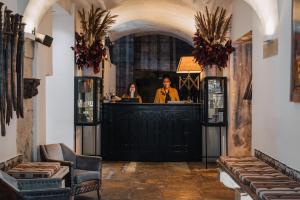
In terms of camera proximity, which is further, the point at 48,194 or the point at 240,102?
the point at 240,102

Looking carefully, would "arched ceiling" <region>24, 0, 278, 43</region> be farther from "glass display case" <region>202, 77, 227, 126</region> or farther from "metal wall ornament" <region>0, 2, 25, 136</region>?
"glass display case" <region>202, 77, 227, 126</region>

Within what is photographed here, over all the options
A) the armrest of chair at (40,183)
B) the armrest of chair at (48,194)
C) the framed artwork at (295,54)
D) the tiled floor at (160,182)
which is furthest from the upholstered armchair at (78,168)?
the framed artwork at (295,54)

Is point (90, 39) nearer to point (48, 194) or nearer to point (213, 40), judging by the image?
point (213, 40)

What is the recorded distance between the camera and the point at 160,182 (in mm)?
9477

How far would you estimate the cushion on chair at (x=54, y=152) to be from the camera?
7615mm

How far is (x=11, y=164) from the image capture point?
606 cm

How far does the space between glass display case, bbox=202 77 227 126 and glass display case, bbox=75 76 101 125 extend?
2.39 metres

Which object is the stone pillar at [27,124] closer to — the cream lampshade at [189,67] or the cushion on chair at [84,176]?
the cushion on chair at [84,176]

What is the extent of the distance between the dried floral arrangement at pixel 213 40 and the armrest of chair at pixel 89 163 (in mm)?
3988

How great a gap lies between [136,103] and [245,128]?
3.05 meters

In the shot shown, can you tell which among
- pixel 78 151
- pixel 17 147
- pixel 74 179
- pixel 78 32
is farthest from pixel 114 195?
pixel 78 32

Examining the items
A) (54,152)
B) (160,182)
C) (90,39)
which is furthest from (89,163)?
(90,39)

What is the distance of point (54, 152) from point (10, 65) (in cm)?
220

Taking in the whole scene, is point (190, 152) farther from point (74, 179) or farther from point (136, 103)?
point (74, 179)
